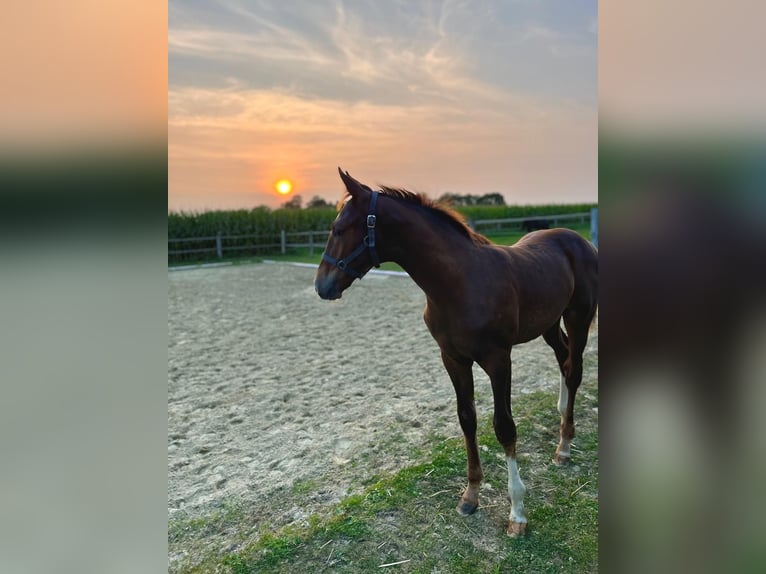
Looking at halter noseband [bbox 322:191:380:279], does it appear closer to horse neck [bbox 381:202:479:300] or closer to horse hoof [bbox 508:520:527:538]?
horse neck [bbox 381:202:479:300]

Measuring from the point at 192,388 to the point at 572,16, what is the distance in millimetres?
4615

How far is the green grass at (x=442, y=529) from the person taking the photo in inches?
91.2

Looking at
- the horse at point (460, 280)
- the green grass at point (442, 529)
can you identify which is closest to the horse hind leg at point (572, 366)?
the green grass at point (442, 529)

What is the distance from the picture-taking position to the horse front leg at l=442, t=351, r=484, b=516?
Result: 2.62 meters

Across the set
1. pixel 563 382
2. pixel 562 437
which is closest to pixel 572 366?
pixel 563 382

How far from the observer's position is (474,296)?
7.67ft

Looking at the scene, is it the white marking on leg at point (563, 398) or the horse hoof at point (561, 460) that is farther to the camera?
the white marking on leg at point (563, 398)

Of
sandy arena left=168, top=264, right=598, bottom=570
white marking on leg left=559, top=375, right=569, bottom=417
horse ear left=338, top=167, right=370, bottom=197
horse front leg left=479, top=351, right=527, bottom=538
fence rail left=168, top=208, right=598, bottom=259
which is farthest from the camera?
fence rail left=168, top=208, right=598, bottom=259

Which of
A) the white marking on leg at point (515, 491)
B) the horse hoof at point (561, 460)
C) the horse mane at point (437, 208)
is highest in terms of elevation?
the horse mane at point (437, 208)

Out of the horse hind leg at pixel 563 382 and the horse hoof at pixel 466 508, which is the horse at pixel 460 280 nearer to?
the horse hoof at pixel 466 508
